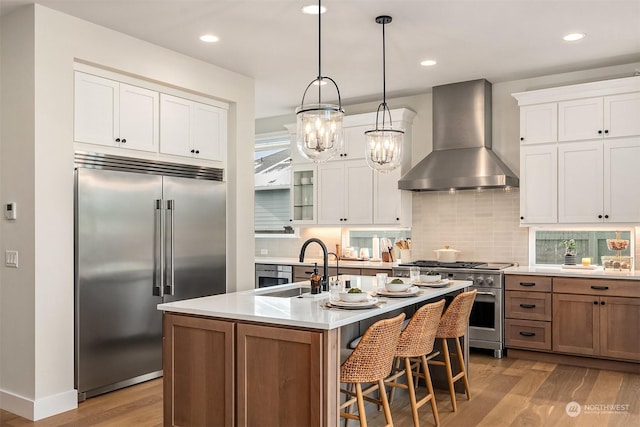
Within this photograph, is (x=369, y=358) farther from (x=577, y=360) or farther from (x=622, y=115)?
(x=622, y=115)

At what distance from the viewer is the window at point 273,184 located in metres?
7.51

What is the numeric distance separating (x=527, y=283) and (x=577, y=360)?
798mm

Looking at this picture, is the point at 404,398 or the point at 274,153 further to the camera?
the point at 274,153

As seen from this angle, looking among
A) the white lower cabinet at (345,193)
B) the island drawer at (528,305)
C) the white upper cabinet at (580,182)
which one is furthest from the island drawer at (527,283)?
the white lower cabinet at (345,193)

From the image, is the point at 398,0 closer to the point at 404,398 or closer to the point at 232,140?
the point at 232,140

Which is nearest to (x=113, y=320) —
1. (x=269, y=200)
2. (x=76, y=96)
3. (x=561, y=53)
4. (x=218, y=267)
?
(x=218, y=267)

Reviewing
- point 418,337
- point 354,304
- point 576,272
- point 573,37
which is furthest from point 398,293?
point 573,37

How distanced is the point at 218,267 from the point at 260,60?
1971 millimetres

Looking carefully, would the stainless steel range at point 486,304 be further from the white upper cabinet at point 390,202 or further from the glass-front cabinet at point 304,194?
the glass-front cabinet at point 304,194

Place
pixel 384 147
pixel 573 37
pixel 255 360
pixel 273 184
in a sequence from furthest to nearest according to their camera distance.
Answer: pixel 273 184 → pixel 573 37 → pixel 384 147 → pixel 255 360

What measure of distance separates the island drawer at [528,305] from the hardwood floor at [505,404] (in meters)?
0.52

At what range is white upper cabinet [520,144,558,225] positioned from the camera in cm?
532

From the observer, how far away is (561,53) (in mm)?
4879

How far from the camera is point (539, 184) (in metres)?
5.40
